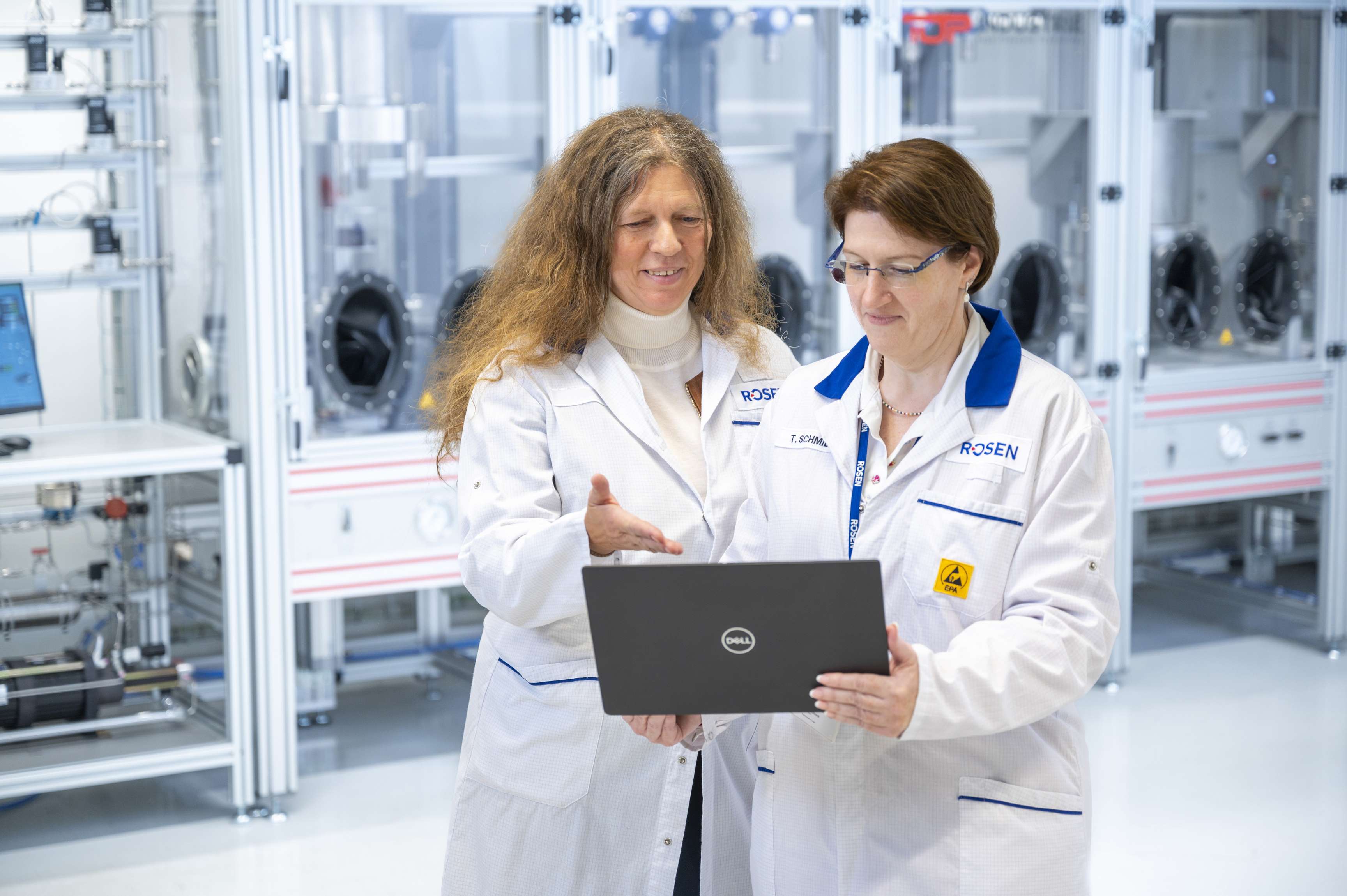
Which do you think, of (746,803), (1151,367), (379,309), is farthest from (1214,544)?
(746,803)

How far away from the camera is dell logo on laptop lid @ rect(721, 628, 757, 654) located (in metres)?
1.43

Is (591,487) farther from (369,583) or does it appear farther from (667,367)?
(369,583)

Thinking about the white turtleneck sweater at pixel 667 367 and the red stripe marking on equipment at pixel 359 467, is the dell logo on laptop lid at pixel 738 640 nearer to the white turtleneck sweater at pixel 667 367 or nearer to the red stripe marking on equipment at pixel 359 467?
the white turtleneck sweater at pixel 667 367

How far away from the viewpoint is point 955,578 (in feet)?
5.06

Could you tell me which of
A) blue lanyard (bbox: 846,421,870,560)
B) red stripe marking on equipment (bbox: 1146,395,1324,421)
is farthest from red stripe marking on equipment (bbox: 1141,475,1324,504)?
blue lanyard (bbox: 846,421,870,560)

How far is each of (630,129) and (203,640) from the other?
2.76 meters

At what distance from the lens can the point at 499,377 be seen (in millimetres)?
1868

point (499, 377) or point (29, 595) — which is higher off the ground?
point (499, 377)

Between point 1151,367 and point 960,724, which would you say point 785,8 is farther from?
point 960,724

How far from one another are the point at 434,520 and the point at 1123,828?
1889 mm

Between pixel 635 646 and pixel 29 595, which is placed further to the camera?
pixel 29 595

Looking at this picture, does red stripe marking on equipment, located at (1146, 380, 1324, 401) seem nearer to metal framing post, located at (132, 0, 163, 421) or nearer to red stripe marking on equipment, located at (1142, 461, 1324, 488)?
red stripe marking on equipment, located at (1142, 461, 1324, 488)

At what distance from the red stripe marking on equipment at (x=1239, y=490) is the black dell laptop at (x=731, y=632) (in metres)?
3.28

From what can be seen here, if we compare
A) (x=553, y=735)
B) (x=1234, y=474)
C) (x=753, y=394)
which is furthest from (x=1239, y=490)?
(x=553, y=735)
